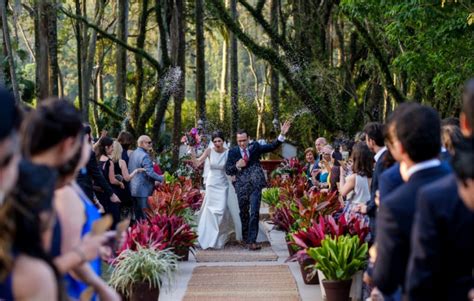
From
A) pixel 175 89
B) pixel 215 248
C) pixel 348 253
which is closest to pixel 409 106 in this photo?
pixel 348 253

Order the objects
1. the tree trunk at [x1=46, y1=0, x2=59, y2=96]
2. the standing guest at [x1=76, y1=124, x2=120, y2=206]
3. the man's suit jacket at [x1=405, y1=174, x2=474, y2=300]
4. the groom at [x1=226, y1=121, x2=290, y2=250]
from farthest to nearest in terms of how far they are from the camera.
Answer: the tree trunk at [x1=46, y1=0, x2=59, y2=96]
the groom at [x1=226, y1=121, x2=290, y2=250]
the standing guest at [x1=76, y1=124, x2=120, y2=206]
the man's suit jacket at [x1=405, y1=174, x2=474, y2=300]

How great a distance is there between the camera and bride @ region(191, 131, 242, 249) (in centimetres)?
1720

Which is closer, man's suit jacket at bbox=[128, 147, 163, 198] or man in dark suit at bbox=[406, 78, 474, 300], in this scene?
man in dark suit at bbox=[406, 78, 474, 300]

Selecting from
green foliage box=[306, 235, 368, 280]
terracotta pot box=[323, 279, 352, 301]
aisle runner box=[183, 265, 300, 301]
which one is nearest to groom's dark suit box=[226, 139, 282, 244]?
aisle runner box=[183, 265, 300, 301]

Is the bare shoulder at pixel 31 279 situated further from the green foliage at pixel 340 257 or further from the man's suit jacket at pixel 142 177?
the man's suit jacket at pixel 142 177

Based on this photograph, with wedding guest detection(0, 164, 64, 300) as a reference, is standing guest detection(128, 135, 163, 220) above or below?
below

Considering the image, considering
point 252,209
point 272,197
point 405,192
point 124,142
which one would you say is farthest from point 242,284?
point 272,197

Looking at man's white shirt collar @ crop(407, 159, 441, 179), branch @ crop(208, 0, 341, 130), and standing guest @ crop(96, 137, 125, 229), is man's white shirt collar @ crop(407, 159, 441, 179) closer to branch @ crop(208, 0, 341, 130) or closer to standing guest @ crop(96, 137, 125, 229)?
standing guest @ crop(96, 137, 125, 229)

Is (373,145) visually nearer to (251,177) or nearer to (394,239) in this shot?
(394,239)

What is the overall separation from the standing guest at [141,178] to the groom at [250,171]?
1.54 m

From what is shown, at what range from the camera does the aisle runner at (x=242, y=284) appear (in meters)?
11.5

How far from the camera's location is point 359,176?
10.5 m

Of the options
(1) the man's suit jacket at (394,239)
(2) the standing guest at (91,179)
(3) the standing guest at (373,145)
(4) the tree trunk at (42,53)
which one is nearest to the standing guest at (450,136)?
(3) the standing guest at (373,145)

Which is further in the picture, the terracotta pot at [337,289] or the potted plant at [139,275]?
the terracotta pot at [337,289]
